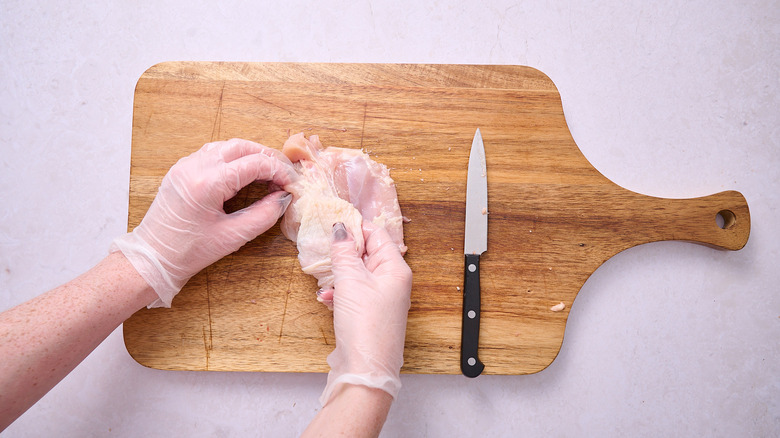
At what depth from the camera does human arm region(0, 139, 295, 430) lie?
158cm

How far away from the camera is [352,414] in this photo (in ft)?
4.90

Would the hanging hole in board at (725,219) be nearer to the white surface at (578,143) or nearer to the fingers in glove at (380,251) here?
the white surface at (578,143)

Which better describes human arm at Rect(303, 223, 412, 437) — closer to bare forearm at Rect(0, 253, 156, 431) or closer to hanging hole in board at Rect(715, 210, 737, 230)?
bare forearm at Rect(0, 253, 156, 431)

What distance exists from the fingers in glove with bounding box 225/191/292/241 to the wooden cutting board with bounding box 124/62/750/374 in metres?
0.10

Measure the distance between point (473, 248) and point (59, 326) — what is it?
1629 mm

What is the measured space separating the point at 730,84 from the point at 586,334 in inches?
56.9

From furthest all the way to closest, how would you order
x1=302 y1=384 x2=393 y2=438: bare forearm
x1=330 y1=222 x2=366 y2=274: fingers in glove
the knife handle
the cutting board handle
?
the cutting board handle < the knife handle < x1=330 y1=222 x2=366 y2=274: fingers in glove < x1=302 y1=384 x2=393 y2=438: bare forearm

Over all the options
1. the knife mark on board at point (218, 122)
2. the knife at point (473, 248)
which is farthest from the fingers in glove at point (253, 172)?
the knife at point (473, 248)

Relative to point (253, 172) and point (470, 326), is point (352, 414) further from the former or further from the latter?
point (253, 172)

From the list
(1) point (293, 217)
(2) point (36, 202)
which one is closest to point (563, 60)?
(1) point (293, 217)

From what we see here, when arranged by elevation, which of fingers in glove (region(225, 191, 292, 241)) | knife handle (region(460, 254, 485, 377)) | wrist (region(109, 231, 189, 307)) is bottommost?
knife handle (region(460, 254, 485, 377))

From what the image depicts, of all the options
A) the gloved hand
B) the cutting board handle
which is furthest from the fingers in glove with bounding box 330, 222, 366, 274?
the cutting board handle

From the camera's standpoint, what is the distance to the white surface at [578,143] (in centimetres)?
205

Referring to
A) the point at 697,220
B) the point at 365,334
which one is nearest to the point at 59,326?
the point at 365,334
